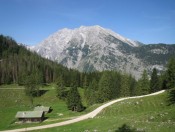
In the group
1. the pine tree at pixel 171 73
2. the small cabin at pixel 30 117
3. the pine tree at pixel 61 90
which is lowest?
the small cabin at pixel 30 117

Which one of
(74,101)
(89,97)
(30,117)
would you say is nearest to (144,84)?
(89,97)

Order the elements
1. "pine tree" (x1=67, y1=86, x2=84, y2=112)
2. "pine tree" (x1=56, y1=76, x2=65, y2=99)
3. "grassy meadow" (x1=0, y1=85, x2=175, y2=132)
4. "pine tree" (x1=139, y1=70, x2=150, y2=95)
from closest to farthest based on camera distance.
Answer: "grassy meadow" (x1=0, y1=85, x2=175, y2=132)
"pine tree" (x1=67, y1=86, x2=84, y2=112)
"pine tree" (x1=139, y1=70, x2=150, y2=95)
"pine tree" (x1=56, y1=76, x2=65, y2=99)

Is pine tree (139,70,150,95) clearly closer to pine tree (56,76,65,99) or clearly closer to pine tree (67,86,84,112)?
pine tree (67,86,84,112)

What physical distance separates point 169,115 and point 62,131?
23.7 metres

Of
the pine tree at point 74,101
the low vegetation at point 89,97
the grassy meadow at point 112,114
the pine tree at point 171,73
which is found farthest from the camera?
the pine tree at point 74,101

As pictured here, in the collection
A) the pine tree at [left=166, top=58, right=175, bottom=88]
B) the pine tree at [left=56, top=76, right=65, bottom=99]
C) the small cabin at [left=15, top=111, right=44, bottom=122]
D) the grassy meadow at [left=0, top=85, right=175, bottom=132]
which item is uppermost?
the pine tree at [left=166, top=58, right=175, bottom=88]

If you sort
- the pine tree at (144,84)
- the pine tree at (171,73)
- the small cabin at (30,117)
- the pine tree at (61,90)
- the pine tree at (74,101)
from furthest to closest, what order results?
the pine tree at (61,90) → the pine tree at (144,84) → the pine tree at (74,101) → the pine tree at (171,73) → the small cabin at (30,117)

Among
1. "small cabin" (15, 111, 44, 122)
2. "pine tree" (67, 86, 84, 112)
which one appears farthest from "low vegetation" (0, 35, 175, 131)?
"small cabin" (15, 111, 44, 122)

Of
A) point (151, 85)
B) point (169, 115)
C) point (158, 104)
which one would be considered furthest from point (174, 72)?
point (169, 115)

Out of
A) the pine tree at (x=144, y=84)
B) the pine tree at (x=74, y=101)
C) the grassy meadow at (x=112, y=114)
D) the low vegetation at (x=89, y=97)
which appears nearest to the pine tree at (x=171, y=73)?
the low vegetation at (x=89, y=97)

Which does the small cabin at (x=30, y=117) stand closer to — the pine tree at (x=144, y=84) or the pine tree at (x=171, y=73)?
the pine tree at (x=144, y=84)

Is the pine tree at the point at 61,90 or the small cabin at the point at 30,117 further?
the pine tree at the point at 61,90

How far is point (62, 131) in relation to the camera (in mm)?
50688

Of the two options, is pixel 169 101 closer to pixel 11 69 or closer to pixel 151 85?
pixel 151 85
